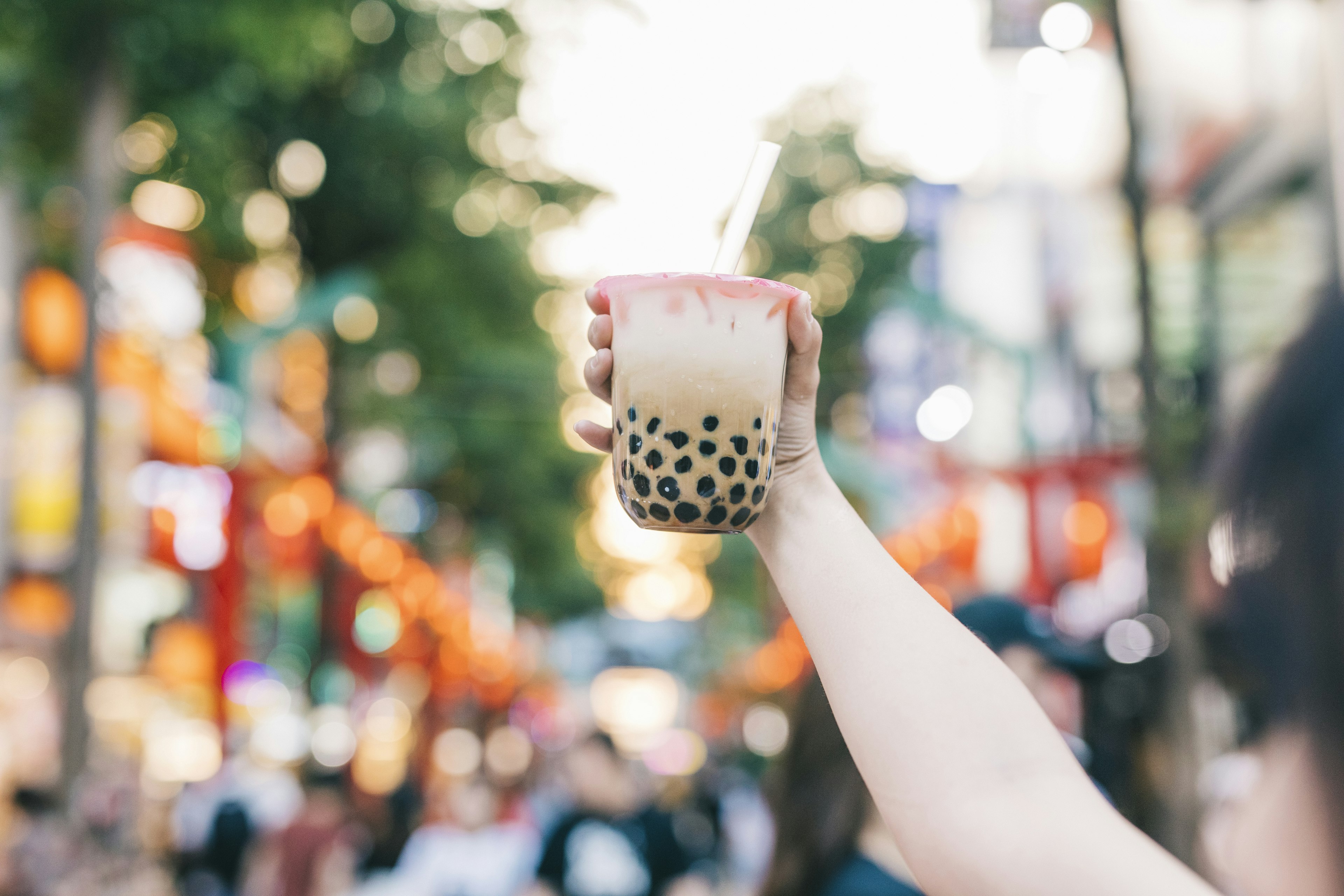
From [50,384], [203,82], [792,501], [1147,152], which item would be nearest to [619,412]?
[792,501]

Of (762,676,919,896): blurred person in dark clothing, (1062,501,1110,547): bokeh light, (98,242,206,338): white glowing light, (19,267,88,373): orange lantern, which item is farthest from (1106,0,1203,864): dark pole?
(19,267,88,373): orange lantern

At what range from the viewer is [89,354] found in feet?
27.4

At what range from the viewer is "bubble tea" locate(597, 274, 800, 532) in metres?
1.14

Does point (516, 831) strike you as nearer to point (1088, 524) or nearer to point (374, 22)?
point (374, 22)

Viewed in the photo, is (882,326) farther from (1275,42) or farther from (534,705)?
(534,705)

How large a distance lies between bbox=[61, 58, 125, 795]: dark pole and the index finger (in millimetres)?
7945

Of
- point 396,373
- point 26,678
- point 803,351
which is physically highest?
point 803,351

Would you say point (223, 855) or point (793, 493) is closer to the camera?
point (793, 493)

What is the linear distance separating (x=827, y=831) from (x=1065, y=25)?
19.0 feet

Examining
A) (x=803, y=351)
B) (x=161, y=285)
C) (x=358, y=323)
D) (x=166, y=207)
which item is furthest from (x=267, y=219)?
(x=803, y=351)

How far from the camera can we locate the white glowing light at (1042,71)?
30.8 feet

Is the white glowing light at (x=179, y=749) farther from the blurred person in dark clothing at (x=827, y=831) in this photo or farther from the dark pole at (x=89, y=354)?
the blurred person in dark clothing at (x=827, y=831)

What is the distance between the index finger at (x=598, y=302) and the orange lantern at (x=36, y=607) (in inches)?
533

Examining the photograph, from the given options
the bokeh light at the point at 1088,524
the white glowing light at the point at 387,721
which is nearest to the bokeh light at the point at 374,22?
the bokeh light at the point at 1088,524
